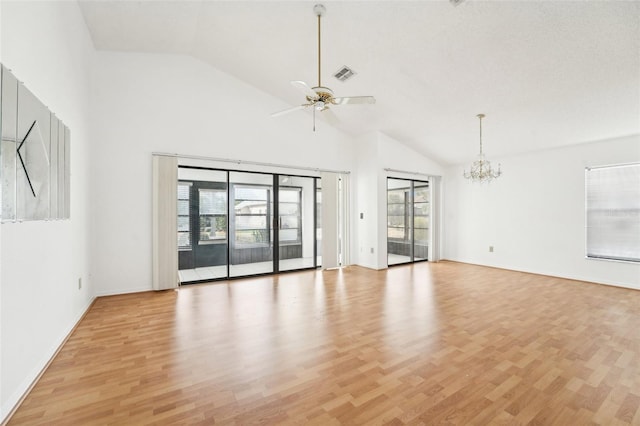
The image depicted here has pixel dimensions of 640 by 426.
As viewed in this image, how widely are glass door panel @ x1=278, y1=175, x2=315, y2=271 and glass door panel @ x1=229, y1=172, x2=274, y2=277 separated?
0.28m

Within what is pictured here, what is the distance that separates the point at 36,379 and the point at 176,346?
101 cm

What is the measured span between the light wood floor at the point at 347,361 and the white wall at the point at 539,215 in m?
1.25

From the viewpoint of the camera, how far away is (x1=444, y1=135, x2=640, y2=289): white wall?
214 inches

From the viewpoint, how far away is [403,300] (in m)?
4.41

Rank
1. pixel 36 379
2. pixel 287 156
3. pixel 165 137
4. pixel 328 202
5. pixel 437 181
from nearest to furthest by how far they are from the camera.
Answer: pixel 36 379 < pixel 165 137 < pixel 287 156 < pixel 328 202 < pixel 437 181

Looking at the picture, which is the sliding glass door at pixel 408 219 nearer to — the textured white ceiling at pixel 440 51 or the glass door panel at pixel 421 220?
the glass door panel at pixel 421 220

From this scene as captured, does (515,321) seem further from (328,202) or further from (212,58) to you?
(212,58)

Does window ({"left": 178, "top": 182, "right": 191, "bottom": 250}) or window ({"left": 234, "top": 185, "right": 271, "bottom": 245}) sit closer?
window ({"left": 178, "top": 182, "right": 191, "bottom": 250})

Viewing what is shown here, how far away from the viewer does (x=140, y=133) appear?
4.79 m

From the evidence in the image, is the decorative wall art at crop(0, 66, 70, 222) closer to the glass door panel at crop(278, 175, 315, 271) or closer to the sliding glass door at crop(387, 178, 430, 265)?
the glass door panel at crop(278, 175, 315, 271)

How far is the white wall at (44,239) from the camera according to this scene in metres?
1.98

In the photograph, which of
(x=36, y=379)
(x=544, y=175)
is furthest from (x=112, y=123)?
(x=544, y=175)

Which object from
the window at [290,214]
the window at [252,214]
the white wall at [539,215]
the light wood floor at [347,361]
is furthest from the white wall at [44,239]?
the white wall at [539,215]

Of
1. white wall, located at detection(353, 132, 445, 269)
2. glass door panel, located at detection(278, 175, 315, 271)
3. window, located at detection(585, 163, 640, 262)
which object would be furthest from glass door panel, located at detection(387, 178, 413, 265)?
window, located at detection(585, 163, 640, 262)
